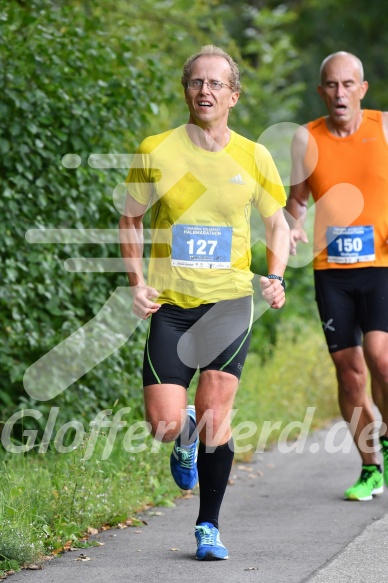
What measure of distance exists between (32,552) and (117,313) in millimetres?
3061

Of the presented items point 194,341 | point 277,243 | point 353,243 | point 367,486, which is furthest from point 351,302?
point 194,341

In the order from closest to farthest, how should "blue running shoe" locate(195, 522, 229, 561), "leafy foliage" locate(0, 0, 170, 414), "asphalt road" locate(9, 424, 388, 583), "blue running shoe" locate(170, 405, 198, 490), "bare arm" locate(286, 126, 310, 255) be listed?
"asphalt road" locate(9, 424, 388, 583)
"blue running shoe" locate(195, 522, 229, 561)
"blue running shoe" locate(170, 405, 198, 490)
"bare arm" locate(286, 126, 310, 255)
"leafy foliage" locate(0, 0, 170, 414)

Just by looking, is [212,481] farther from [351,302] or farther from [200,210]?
[351,302]

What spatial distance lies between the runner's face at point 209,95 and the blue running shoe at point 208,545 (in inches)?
74.4

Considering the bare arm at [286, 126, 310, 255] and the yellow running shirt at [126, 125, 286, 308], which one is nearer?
the yellow running shirt at [126, 125, 286, 308]

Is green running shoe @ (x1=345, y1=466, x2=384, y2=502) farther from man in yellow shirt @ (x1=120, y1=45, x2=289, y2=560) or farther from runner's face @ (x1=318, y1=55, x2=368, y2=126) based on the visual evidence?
runner's face @ (x1=318, y1=55, x2=368, y2=126)

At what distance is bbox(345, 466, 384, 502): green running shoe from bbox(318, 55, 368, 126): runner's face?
2139 millimetres

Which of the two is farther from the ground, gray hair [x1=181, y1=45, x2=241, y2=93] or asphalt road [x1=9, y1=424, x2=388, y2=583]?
gray hair [x1=181, y1=45, x2=241, y2=93]

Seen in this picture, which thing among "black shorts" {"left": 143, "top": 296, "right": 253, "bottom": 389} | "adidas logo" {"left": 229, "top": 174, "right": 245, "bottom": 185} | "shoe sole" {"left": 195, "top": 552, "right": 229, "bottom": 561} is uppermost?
"adidas logo" {"left": 229, "top": 174, "right": 245, "bottom": 185}

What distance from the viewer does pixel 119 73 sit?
25.9 ft

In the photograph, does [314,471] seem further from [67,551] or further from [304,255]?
[304,255]

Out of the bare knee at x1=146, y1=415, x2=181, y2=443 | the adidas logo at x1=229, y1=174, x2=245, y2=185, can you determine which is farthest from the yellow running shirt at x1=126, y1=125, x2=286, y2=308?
the bare knee at x1=146, y1=415, x2=181, y2=443

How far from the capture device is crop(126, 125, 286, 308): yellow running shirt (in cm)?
523

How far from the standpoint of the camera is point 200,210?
17.2 feet
